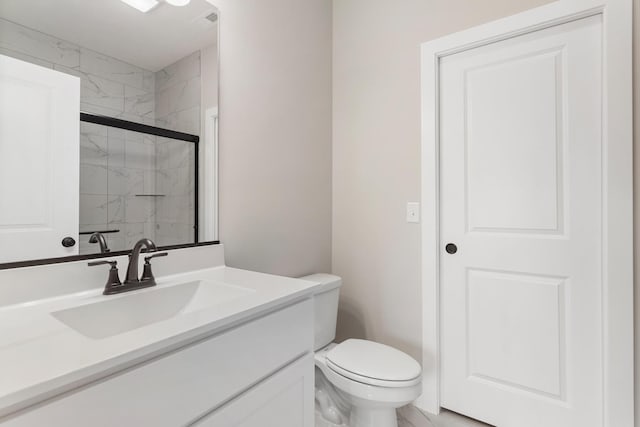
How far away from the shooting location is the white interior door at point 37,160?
88cm

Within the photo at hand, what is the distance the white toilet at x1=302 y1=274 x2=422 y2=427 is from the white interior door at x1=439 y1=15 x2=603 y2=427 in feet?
1.46

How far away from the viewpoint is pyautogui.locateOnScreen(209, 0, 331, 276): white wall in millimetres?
1438

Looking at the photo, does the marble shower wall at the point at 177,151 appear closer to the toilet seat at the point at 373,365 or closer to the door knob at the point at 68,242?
the door knob at the point at 68,242

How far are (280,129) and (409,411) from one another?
1611mm

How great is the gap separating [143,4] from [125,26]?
127mm

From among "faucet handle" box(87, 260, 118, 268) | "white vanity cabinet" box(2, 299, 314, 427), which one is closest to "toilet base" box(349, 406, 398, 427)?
"white vanity cabinet" box(2, 299, 314, 427)

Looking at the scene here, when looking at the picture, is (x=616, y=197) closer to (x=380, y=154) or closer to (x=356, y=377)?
(x=380, y=154)

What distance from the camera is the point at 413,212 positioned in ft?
5.70

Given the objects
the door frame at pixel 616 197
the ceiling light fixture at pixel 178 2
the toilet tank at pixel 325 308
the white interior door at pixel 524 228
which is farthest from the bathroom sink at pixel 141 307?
the door frame at pixel 616 197

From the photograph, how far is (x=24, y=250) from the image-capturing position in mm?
904

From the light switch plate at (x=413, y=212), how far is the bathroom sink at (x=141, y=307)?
3.43 ft

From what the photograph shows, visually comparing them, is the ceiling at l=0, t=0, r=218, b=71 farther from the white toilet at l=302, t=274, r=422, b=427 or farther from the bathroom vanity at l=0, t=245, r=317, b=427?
the white toilet at l=302, t=274, r=422, b=427

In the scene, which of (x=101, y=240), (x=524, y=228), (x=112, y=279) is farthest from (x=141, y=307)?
(x=524, y=228)

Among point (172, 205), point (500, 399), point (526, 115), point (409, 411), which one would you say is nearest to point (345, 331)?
point (409, 411)
